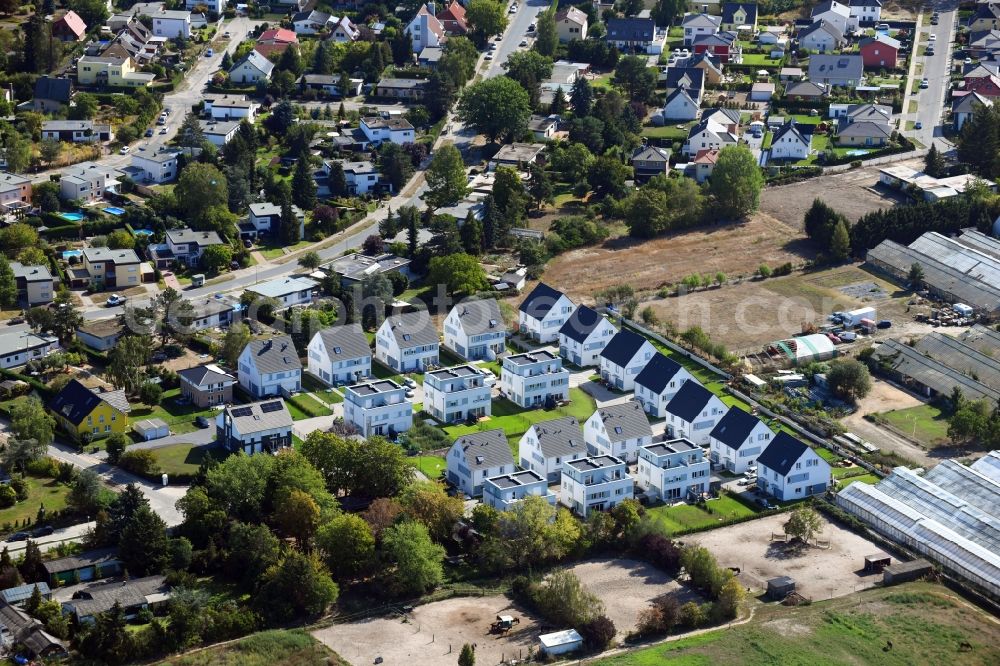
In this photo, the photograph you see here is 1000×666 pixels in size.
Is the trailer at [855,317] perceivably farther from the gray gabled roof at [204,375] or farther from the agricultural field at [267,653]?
the agricultural field at [267,653]

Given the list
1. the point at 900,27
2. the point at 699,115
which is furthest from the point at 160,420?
the point at 900,27

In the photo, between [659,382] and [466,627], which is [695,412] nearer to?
[659,382]

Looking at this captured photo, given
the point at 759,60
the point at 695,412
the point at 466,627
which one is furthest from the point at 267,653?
the point at 759,60

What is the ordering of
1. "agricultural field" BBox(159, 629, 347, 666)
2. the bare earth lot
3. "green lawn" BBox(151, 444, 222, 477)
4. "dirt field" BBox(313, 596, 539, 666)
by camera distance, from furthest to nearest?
"green lawn" BBox(151, 444, 222, 477)
the bare earth lot
"dirt field" BBox(313, 596, 539, 666)
"agricultural field" BBox(159, 629, 347, 666)

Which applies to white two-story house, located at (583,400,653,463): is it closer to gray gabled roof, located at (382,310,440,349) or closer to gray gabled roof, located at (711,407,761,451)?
gray gabled roof, located at (711,407,761,451)

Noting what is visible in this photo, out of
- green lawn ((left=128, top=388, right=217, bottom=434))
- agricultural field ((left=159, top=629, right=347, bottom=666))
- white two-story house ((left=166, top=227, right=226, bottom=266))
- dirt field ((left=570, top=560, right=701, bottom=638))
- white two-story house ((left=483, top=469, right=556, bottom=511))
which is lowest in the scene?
agricultural field ((left=159, top=629, right=347, bottom=666))

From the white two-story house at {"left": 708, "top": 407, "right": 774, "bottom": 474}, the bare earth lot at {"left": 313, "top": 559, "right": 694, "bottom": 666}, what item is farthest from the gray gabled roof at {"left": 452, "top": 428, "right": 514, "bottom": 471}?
the white two-story house at {"left": 708, "top": 407, "right": 774, "bottom": 474}
